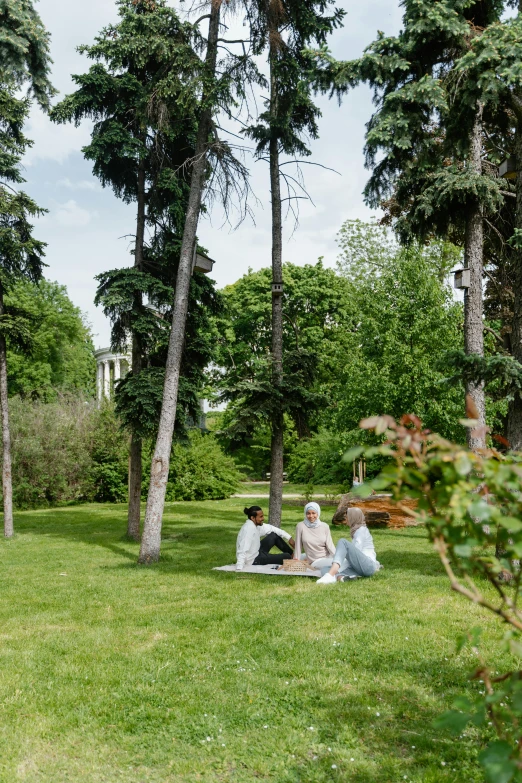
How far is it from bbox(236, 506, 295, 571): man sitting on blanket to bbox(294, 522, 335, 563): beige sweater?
0.48 meters

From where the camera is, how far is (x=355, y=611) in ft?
24.0

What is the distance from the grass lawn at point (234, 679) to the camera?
13.2 feet

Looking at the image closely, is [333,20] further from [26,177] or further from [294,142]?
[26,177]

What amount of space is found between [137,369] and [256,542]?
5999 mm

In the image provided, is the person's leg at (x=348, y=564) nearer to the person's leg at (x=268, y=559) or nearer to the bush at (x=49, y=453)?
the person's leg at (x=268, y=559)

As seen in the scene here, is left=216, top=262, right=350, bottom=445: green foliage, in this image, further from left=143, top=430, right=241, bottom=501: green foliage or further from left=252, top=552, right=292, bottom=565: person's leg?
left=252, top=552, right=292, bottom=565: person's leg

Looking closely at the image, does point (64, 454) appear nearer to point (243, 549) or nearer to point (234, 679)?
point (243, 549)

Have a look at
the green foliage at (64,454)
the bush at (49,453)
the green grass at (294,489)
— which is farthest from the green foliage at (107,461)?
the green grass at (294,489)

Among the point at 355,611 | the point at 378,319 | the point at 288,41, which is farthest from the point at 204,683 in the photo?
the point at 378,319

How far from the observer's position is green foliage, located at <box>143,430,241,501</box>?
89.7ft

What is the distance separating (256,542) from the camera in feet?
34.7

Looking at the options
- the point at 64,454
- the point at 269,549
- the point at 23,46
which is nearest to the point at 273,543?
the point at 269,549

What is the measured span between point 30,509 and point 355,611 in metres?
20.9

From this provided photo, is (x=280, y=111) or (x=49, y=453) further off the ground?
(x=280, y=111)
